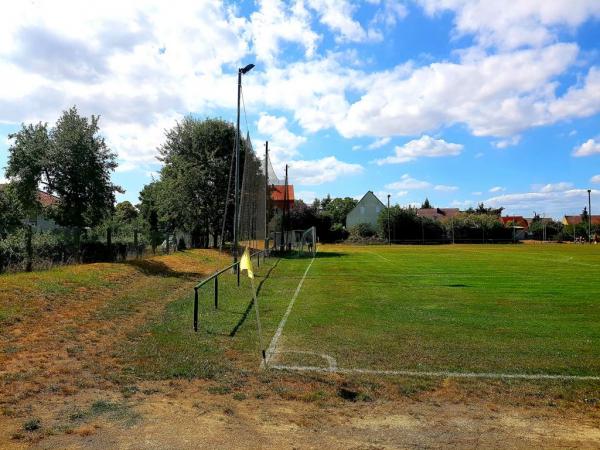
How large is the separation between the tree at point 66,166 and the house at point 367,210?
74051 mm

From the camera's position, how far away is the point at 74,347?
841 cm

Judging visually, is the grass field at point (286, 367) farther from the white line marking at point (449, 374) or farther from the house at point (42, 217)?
the house at point (42, 217)

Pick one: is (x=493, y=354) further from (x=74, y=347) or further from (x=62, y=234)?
(x=62, y=234)

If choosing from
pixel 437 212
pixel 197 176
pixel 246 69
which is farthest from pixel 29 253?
pixel 437 212

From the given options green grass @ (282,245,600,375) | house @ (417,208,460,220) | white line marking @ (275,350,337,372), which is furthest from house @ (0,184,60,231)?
house @ (417,208,460,220)

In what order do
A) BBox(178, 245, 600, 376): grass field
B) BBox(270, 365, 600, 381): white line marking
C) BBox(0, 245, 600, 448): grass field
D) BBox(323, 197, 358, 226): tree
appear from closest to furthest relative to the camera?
BBox(0, 245, 600, 448): grass field
BBox(270, 365, 600, 381): white line marking
BBox(178, 245, 600, 376): grass field
BBox(323, 197, 358, 226): tree

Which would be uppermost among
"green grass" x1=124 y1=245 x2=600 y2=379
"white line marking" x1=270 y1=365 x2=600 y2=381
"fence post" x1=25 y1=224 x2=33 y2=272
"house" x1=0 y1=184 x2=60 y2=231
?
"house" x1=0 y1=184 x2=60 y2=231

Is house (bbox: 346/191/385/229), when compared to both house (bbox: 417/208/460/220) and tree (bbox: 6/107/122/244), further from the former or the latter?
tree (bbox: 6/107/122/244)

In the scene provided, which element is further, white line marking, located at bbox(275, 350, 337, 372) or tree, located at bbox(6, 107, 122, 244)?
tree, located at bbox(6, 107, 122, 244)

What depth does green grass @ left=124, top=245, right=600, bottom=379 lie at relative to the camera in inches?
298

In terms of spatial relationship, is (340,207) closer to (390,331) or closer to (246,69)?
(246,69)

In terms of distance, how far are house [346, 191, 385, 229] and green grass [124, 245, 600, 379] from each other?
3064 inches

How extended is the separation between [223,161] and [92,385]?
3517 centimetres

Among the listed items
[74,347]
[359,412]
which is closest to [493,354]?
[359,412]
